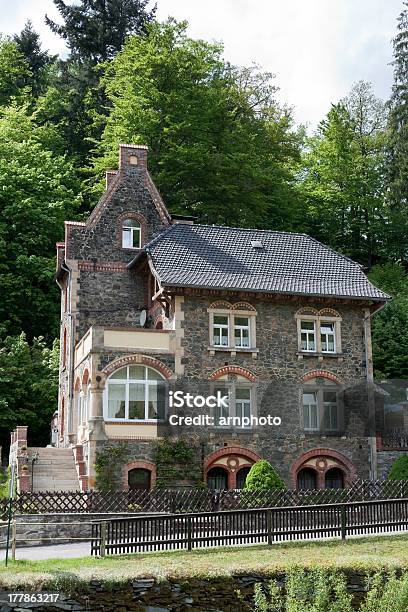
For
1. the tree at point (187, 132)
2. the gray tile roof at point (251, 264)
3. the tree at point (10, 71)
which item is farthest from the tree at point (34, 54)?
the gray tile roof at point (251, 264)

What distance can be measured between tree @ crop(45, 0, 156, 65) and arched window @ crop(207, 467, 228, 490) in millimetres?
39895

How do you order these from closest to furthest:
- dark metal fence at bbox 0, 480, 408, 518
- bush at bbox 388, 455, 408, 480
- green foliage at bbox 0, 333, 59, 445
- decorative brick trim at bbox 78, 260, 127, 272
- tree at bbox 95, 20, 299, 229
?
dark metal fence at bbox 0, 480, 408, 518 → bush at bbox 388, 455, 408, 480 → decorative brick trim at bbox 78, 260, 127, 272 → green foliage at bbox 0, 333, 59, 445 → tree at bbox 95, 20, 299, 229

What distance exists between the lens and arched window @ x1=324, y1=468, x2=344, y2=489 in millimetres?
34500

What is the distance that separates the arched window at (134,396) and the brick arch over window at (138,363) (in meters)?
0.17

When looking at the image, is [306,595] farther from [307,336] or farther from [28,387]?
[28,387]

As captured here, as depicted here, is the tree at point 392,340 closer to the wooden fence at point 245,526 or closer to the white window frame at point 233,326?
the white window frame at point 233,326

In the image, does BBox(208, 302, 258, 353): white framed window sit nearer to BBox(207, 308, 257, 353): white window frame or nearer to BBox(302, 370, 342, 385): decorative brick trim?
BBox(207, 308, 257, 353): white window frame

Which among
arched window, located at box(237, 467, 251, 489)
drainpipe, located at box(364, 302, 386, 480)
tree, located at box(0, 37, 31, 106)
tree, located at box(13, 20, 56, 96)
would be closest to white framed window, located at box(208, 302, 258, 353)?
arched window, located at box(237, 467, 251, 489)

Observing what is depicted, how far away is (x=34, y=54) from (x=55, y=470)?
148 feet

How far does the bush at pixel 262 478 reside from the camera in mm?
29777

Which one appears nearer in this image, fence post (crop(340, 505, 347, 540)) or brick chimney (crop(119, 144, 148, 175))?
fence post (crop(340, 505, 347, 540))

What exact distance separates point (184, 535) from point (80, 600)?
194 inches

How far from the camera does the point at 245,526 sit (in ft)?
72.4

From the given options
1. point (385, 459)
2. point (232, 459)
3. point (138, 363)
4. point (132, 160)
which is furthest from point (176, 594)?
point (132, 160)
